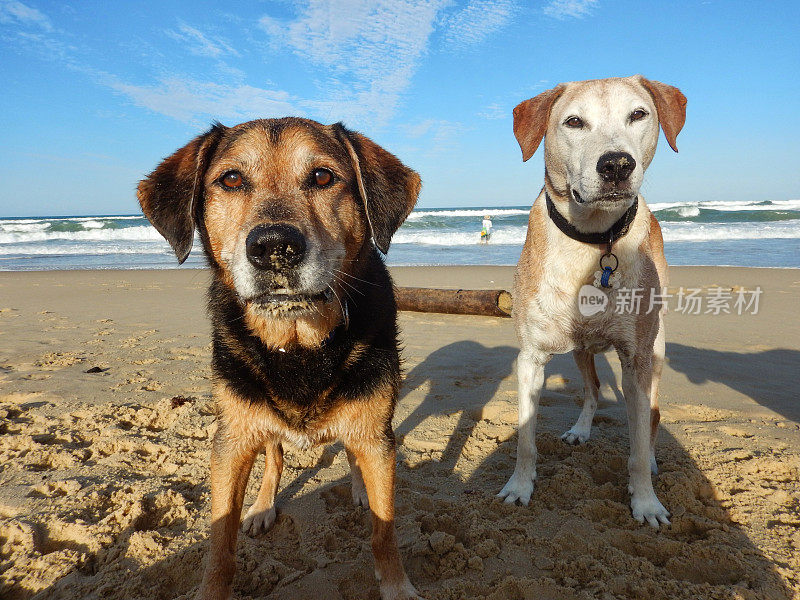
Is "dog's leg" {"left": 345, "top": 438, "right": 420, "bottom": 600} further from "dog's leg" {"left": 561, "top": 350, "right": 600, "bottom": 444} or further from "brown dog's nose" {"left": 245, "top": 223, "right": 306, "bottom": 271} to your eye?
"dog's leg" {"left": 561, "top": 350, "right": 600, "bottom": 444}

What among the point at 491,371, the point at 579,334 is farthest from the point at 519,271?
the point at 491,371

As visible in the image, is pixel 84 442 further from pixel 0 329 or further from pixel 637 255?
pixel 0 329

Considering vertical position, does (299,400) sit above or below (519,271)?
below

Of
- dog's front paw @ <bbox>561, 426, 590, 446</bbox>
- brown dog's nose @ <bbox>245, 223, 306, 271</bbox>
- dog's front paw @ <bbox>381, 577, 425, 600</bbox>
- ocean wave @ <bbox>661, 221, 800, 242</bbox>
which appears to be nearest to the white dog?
dog's front paw @ <bbox>561, 426, 590, 446</bbox>

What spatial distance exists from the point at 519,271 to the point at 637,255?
30.0 inches

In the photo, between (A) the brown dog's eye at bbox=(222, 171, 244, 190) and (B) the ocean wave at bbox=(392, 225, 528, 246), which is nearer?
(A) the brown dog's eye at bbox=(222, 171, 244, 190)

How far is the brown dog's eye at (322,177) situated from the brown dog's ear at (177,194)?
61cm

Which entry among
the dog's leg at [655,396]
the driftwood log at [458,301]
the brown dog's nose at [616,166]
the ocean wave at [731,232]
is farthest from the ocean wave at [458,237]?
the brown dog's nose at [616,166]

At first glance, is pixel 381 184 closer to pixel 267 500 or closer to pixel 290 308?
pixel 290 308

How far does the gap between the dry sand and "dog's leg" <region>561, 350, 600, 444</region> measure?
10cm

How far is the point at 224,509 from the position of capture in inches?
86.4

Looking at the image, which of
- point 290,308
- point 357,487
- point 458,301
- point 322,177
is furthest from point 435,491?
point 458,301

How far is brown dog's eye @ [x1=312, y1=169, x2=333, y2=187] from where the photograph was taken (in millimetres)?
2443

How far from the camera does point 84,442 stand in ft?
11.1
